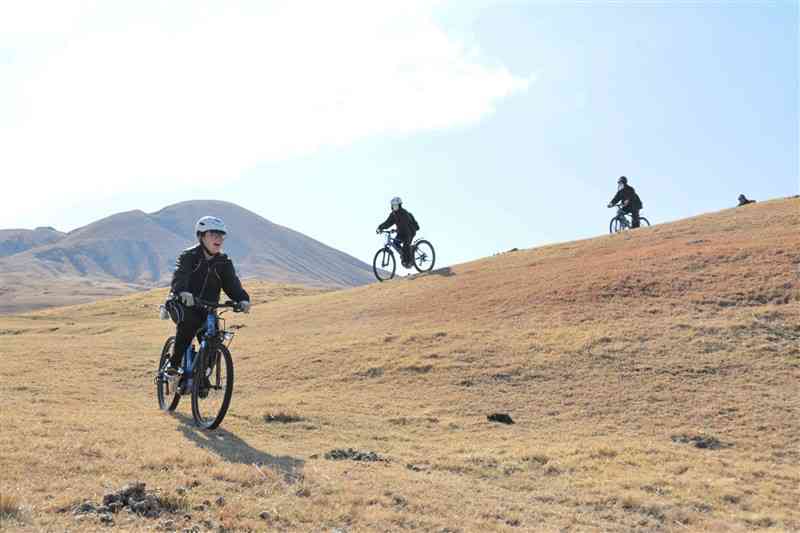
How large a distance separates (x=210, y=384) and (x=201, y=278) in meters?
1.71

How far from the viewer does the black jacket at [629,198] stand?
3988 centimetres

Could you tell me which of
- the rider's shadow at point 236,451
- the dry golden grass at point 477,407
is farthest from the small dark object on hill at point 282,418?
the rider's shadow at point 236,451

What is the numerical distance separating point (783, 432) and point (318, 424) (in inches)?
350

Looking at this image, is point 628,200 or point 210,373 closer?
point 210,373

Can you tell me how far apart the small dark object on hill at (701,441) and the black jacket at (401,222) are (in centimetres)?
2037

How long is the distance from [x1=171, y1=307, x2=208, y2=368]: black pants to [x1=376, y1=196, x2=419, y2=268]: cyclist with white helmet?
21.3 metres

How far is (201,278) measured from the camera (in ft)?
39.2

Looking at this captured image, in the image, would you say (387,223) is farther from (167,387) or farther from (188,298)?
(188,298)

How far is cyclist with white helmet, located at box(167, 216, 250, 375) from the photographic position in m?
11.8

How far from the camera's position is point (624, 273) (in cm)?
2714

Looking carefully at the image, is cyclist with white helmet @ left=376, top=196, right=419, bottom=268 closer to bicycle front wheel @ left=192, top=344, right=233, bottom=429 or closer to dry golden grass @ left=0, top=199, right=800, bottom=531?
dry golden grass @ left=0, top=199, right=800, bottom=531

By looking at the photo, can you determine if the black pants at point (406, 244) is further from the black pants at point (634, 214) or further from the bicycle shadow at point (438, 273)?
the black pants at point (634, 214)

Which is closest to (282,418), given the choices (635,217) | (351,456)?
(351,456)

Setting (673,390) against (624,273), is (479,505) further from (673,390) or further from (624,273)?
(624,273)
